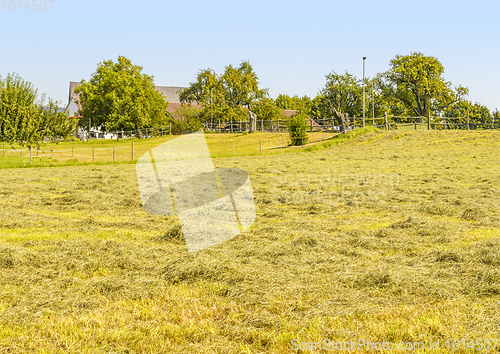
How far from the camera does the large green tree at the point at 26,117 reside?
81.0ft

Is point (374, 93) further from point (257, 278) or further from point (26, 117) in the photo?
point (257, 278)

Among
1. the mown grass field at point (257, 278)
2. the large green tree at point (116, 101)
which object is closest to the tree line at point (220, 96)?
the large green tree at point (116, 101)

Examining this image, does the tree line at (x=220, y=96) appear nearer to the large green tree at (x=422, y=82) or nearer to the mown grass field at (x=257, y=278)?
the large green tree at (x=422, y=82)

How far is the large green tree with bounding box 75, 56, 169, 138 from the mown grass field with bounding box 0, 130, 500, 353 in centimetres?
4869

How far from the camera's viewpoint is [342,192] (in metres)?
12.2

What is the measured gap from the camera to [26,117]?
25.5 m

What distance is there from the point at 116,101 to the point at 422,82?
141 feet

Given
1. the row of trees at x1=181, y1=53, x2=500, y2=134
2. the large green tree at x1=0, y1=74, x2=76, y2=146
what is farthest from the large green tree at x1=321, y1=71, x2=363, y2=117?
the large green tree at x1=0, y1=74, x2=76, y2=146

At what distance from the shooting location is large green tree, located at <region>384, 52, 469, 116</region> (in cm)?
5938

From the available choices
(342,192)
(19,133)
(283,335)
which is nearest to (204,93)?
(19,133)

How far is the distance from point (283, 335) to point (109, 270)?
285 centimetres

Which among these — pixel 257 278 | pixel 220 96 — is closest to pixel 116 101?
pixel 220 96

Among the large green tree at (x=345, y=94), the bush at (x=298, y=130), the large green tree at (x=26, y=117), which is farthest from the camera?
the large green tree at (x=345, y=94)

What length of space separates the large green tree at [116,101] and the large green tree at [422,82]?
36492mm
